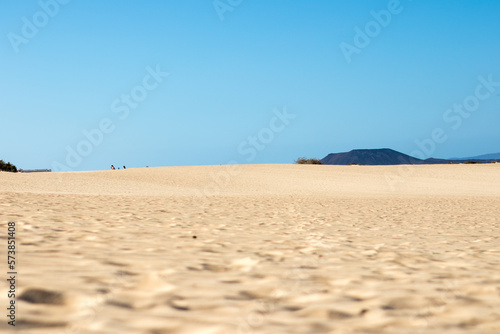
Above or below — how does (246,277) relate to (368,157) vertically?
below

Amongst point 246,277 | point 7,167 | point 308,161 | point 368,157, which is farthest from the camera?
point 368,157

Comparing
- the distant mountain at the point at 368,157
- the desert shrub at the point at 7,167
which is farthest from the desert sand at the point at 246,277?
the distant mountain at the point at 368,157

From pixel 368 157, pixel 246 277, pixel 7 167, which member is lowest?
pixel 246 277

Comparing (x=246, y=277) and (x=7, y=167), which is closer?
(x=246, y=277)

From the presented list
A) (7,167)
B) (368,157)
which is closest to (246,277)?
(7,167)

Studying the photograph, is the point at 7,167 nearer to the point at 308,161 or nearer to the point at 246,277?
the point at 308,161

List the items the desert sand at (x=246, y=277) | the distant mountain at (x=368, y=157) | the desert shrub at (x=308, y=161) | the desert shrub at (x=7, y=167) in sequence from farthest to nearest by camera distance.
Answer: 1. the distant mountain at (x=368, y=157)
2. the desert shrub at (x=308, y=161)
3. the desert shrub at (x=7, y=167)
4. the desert sand at (x=246, y=277)

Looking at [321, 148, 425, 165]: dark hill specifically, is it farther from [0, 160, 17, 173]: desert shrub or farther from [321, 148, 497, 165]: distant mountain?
[0, 160, 17, 173]: desert shrub

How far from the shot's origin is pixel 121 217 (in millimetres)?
9742

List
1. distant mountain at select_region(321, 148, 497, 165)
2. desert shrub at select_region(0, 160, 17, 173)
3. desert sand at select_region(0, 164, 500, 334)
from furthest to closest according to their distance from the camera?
distant mountain at select_region(321, 148, 497, 165)
desert shrub at select_region(0, 160, 17, 173)
desert sand at select_region(0, 164, 500, 334)

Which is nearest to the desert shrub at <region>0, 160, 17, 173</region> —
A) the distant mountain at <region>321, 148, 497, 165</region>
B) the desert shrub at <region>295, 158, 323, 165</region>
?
the desert shrub at <region>295, 158, 323, 165</region>

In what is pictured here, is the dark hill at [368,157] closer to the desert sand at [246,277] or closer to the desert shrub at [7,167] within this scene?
the desert shrub at [7,167]

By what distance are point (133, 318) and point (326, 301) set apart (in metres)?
1.48

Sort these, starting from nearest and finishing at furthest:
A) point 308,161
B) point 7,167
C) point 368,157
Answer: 1. point 7,167
2. point 308,161
3. point 368,157
